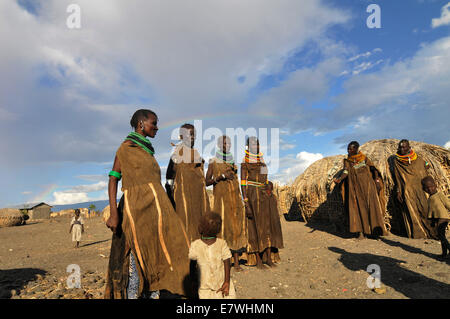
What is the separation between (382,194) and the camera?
7996 mm

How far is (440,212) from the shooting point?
5.02m

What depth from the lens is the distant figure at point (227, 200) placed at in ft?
17.9

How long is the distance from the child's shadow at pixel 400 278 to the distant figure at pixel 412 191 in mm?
2516

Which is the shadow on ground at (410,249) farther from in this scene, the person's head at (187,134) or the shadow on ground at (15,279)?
the shadow on ground at (15,279)

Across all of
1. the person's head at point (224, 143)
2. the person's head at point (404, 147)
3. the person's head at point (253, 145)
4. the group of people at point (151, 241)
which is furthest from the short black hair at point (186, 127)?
the person's head at point (404, 147)

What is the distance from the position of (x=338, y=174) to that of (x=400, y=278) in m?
5.61

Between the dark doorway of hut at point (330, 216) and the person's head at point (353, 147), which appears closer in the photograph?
the person's head at point (353, 147)

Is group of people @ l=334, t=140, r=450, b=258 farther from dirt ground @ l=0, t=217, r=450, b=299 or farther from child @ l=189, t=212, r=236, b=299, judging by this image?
child @ l=189, t=212, r=236, b=299

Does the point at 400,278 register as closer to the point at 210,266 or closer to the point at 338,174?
the point at 210,266

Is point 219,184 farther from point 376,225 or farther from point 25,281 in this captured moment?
point 376,225

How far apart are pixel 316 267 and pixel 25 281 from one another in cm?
536

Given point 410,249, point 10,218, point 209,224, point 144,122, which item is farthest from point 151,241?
point 10,218

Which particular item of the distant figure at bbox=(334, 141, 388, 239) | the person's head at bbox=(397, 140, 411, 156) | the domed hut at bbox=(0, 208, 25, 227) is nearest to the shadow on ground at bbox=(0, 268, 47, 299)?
the distant figure at bbox=(334, 141, 388, 239)

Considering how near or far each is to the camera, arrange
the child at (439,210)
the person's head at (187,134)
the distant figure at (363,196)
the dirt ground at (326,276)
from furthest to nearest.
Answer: the distant figure at (363,196)
the child at (439,210)
the person's head at (187,134)
the dirt ground at (326,276)
